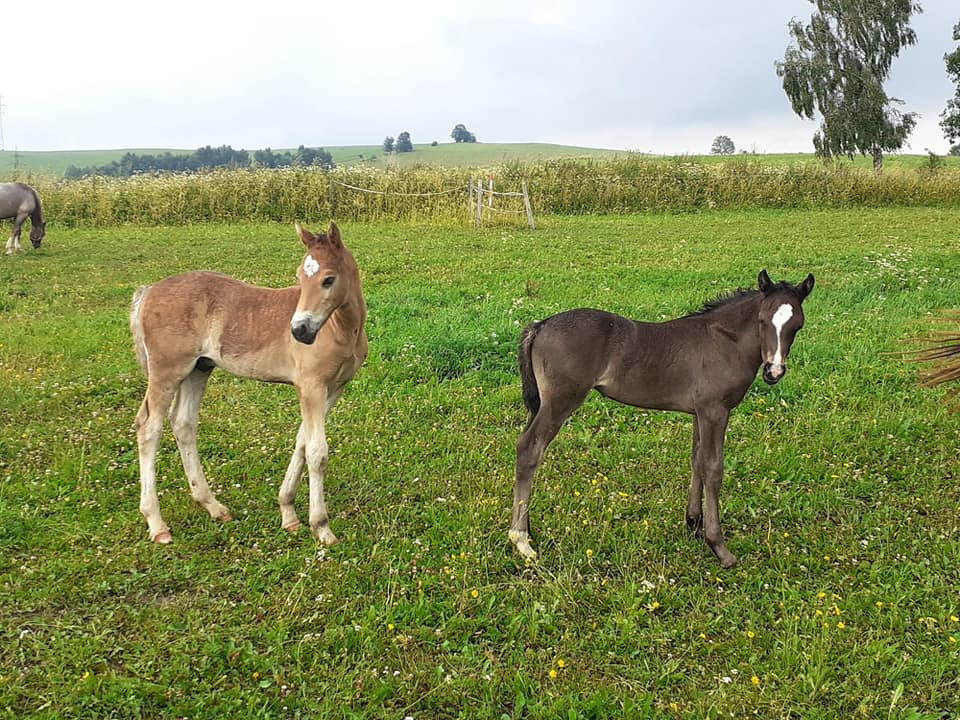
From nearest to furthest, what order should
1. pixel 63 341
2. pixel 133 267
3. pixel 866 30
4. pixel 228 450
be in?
pixel 228 450, pixel 63 341, pixel 133 267, pixel 866 30

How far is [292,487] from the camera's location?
5.38 m

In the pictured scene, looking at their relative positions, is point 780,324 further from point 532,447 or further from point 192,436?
point 192,436

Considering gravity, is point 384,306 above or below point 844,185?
below

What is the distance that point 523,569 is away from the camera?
4.93m

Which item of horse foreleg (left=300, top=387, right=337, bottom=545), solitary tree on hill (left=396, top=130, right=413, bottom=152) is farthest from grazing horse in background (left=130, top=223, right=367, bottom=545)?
solitary tree on hill (left=396, top=130, right=413, bottom=152)

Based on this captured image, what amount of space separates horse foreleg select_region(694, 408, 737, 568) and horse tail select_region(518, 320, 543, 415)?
113 centimetres

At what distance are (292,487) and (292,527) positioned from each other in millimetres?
285

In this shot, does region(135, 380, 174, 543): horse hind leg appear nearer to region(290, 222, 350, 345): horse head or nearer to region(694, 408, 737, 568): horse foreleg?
region(290, 222, 350, 345): horse head

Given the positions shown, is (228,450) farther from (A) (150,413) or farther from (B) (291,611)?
(B) (291,611)

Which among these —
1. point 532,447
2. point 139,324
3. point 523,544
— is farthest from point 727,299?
point 139,324

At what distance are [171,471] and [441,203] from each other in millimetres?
19965

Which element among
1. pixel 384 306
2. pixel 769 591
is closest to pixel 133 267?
pixel 384 306

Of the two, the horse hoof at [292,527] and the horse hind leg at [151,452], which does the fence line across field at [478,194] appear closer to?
the horse hind leg at [151,452]

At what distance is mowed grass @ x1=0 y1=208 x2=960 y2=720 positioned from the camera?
3.80 meters
